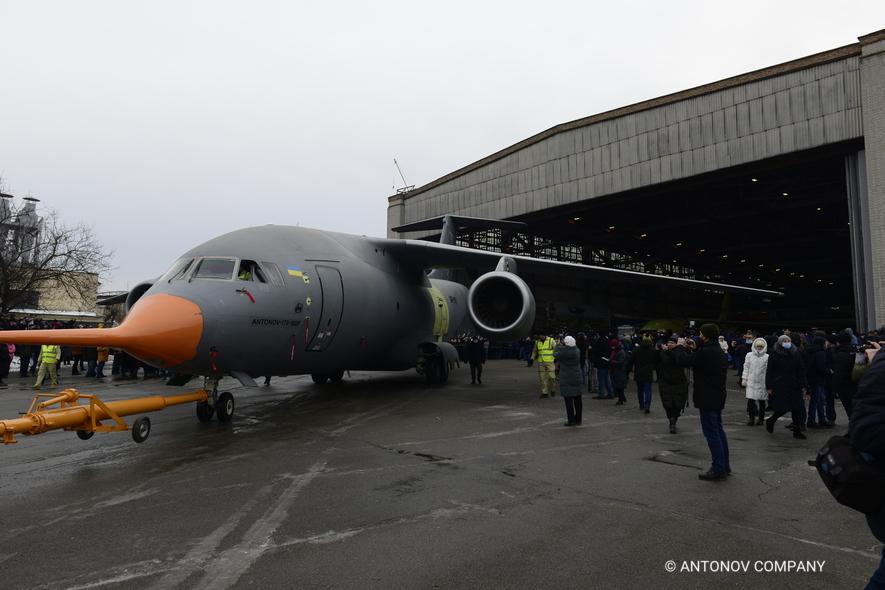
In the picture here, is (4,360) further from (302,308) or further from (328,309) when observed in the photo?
(302,308)

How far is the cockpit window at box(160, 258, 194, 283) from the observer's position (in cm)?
826

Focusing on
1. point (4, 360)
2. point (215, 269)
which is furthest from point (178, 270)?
point (4, 360)

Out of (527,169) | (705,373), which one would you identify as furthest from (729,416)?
(527,169)

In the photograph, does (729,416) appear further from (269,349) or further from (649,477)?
(269,349)

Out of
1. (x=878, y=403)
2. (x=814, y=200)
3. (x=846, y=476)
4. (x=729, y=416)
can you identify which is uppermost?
(x=814, y=200)

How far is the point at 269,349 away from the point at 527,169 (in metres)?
21.6

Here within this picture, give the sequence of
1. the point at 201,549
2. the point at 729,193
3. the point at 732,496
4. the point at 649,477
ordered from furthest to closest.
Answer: the point at 729,193
the point at 649,477
the point at 732,496
the point at 201,549

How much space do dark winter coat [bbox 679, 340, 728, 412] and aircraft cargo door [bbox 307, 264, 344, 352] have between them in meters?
6.27

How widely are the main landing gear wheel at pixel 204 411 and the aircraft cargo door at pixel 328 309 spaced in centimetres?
185

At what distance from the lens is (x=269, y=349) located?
873 centimetres

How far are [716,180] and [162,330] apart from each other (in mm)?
21564

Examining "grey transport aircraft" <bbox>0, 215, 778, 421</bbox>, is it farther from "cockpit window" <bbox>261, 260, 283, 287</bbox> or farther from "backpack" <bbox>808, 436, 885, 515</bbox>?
"backpack" <bbox>808, 436, 885, 515</bbox>

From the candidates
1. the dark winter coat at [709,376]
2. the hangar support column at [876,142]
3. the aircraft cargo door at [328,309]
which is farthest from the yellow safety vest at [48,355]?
the hangar support column at [876,142]

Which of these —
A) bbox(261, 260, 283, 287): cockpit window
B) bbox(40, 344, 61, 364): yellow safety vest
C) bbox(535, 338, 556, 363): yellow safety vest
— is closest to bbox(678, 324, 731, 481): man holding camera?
bbox(261, 260, 283, 287): cockpit window
